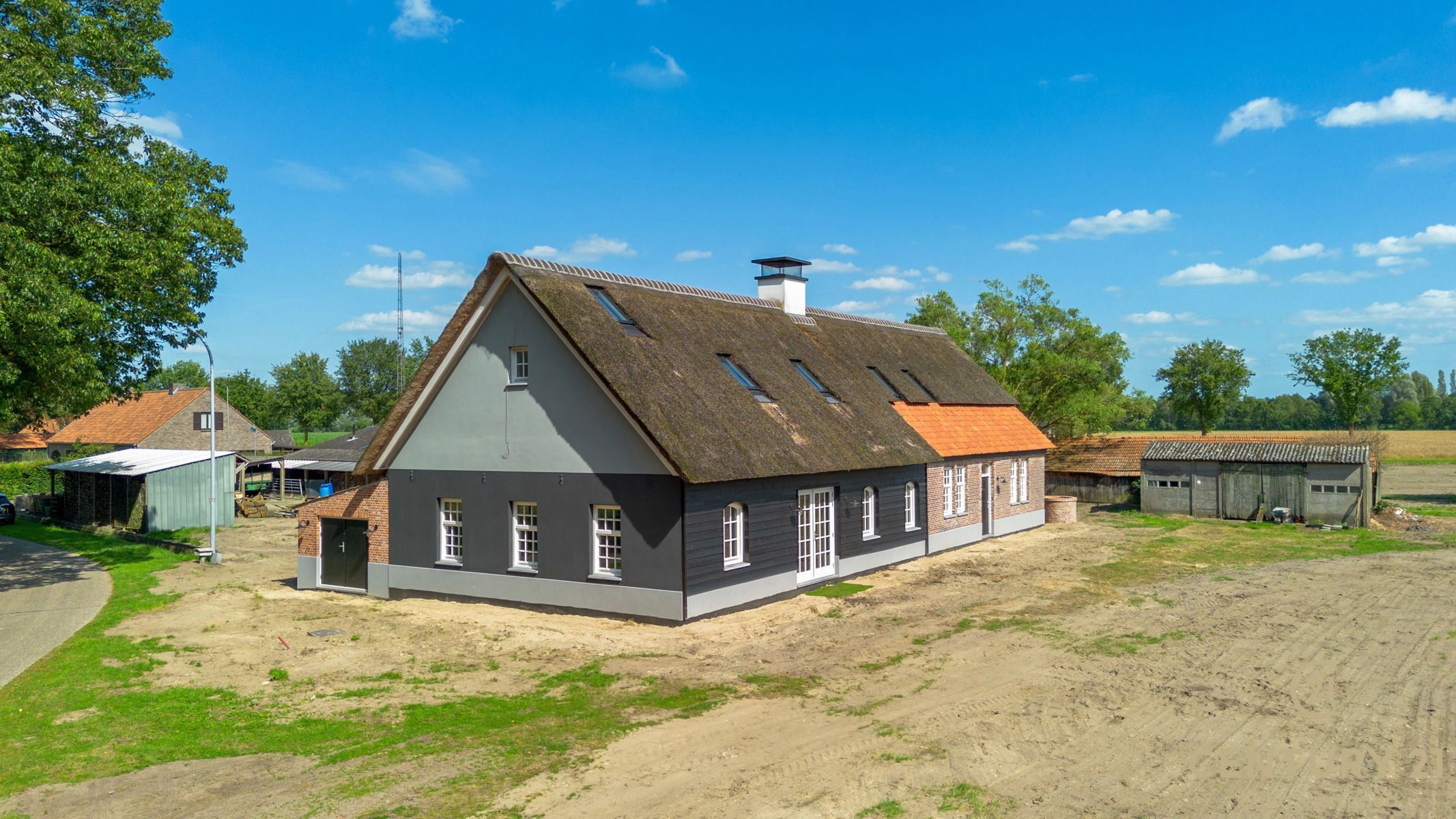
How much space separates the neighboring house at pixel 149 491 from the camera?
34219 mm

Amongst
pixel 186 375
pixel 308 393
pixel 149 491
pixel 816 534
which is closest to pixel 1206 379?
pixel 816 534

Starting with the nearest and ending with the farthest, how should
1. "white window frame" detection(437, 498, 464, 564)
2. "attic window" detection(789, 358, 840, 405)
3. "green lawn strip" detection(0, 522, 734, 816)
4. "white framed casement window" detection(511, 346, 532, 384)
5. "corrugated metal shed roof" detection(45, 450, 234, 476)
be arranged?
1. "green lawn strip" detection(0, 522, 734, 816)
2. "white framed casement window" detection(511, 346, 532, 384)
3. "white window frame" detection(437, 498, 464, 564)
4. "attic window" detection(789, 358, 840, 405)
5. "corrugated metal shed roof" detection(45, 450, 234, 476)

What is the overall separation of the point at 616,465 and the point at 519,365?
337 centimetres

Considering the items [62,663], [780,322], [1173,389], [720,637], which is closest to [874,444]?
[780,322]

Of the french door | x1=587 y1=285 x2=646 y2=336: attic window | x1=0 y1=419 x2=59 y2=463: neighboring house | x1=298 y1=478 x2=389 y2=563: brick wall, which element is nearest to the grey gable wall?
x1=298 y1=478 x2=389 y2=563: brick wall

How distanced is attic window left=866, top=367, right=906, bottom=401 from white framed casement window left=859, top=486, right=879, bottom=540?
483cm

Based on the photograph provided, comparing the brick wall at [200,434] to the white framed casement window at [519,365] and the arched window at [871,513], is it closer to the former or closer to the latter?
the white framed casement window at [519,365]

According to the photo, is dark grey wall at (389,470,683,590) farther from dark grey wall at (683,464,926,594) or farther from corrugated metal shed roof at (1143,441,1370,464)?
corrugated metal shed roof at (1143,441,1370,464)

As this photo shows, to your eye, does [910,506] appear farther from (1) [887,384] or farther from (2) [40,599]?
(2) [40,599]

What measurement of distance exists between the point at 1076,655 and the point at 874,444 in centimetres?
886

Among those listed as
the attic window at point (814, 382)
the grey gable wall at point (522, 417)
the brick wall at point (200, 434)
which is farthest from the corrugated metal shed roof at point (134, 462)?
the attic window at point (814, 382)

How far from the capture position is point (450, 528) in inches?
789

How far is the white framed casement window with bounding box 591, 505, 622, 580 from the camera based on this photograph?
1747 centimetres

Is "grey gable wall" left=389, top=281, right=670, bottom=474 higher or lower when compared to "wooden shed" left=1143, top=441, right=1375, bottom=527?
higher
